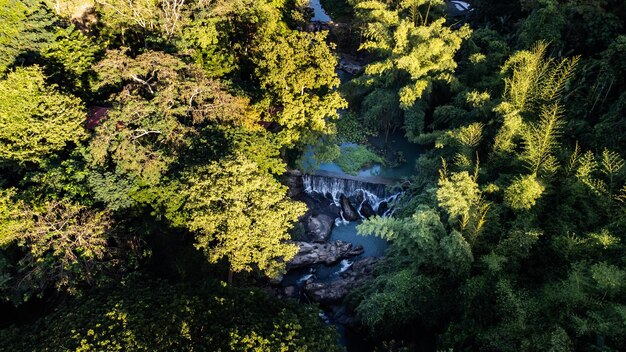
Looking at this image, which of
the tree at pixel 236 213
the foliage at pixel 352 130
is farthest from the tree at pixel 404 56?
the tree at pixel 236 213

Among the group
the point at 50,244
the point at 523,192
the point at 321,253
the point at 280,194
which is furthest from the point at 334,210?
the point at 50,244

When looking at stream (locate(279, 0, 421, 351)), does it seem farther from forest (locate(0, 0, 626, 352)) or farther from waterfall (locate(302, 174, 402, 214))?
forest (locate(0, 0, 626, 352))

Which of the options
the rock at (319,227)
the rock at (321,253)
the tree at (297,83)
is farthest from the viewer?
A: the rock at (319,227)

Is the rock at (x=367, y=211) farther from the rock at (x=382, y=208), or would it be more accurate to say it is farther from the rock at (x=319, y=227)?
the rock at (x=319, y=227)

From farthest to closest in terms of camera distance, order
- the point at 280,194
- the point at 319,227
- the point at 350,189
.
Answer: the point at 350,189 → the point at 319,227 → the point at 280,194

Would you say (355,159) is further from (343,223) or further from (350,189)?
(343,223)

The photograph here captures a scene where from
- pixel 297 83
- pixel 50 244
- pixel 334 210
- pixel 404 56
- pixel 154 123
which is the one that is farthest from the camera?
pixel 334 210
